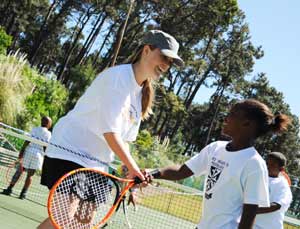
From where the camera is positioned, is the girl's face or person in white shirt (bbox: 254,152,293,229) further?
person in white shirt (bbox: 254,152,293,229)

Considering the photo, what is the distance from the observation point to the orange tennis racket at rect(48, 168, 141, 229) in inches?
126

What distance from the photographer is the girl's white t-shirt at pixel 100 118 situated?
10.5ft

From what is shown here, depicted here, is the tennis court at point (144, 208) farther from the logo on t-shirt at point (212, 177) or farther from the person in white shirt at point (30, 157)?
the logo on t-shirt at point (212, 177)

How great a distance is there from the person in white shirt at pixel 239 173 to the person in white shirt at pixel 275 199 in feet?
6.37

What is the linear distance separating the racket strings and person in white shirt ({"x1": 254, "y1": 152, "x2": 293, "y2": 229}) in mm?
2157

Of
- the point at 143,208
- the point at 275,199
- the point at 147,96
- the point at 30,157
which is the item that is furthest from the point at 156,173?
the point at 143,208

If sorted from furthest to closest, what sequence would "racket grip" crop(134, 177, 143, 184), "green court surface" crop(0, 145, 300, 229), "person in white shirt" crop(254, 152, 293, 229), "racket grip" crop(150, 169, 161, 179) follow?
1. "green court surface" crop(0, 145, 300, 229)
2. "person in white shirt" crop(254, 152, 293, 229)
3. "racket grip" crop(150, 169, 161, 179)
4. "racket grip" crop(134, 177, 143, 184)

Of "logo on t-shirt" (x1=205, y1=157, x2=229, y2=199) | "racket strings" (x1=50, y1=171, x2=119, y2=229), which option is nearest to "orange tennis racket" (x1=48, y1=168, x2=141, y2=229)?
"racket strings" (x1=50, y1=171, x2=119, y2=229)

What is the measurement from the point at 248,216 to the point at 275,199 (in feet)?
8.64

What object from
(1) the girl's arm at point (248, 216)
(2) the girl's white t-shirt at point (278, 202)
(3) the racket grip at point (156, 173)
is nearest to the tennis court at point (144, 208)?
(2) the girl's white t-shirt at point (278, 202)

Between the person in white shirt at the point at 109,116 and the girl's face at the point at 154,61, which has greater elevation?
the girl's face at the point at 154,61

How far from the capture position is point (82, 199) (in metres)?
3.39

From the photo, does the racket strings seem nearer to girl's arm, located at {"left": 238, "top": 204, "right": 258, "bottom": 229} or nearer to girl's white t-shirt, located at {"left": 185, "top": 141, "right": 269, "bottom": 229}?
girl's white t-shirt, located at {"left": 185, "top": 141, "right": 269, "bottom": 229}

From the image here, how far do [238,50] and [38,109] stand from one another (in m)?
30.8
